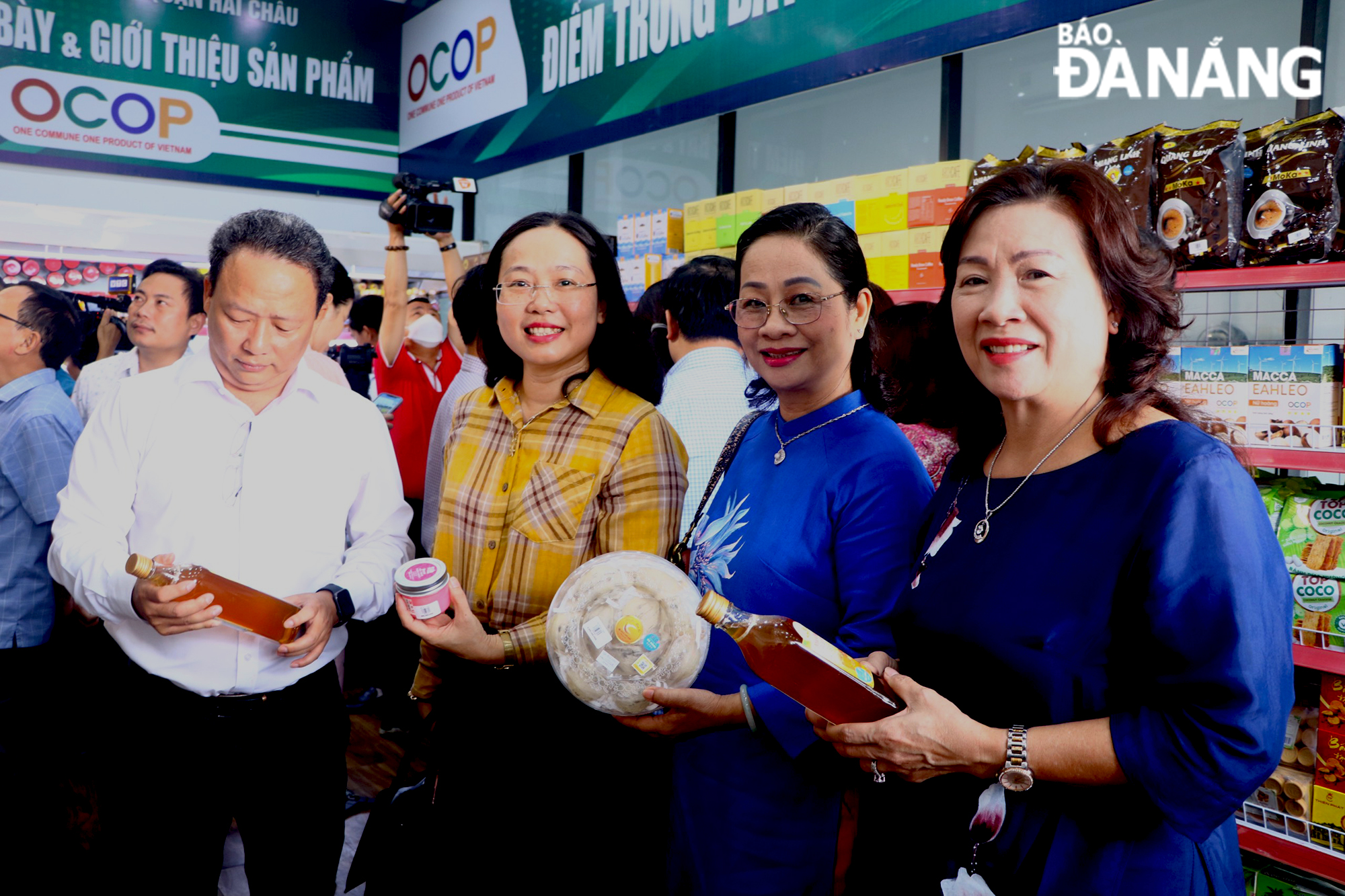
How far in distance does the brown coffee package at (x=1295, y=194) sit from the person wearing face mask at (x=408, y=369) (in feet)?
9.77

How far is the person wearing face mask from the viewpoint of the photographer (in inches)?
155

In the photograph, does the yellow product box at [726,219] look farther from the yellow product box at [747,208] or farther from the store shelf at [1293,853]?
the store shelf at [1293,853]

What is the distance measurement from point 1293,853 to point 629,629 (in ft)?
6.51

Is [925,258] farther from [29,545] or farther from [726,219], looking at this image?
[29,545]

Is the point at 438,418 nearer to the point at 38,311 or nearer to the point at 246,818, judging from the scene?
the point at 38,311

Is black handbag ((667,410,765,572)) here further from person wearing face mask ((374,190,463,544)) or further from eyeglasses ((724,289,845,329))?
person wearing face mask ((374,190,463,544))

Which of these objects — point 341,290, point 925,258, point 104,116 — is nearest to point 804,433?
point 925,258

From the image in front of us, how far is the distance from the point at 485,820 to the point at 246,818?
1.87 feet

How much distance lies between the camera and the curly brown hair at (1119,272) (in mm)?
1163

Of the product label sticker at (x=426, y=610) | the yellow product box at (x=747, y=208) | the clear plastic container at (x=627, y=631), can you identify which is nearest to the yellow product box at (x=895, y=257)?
the yellow product box at (x=747, y=208)

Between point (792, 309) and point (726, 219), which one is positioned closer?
point (792, 309)

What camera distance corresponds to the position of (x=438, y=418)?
3.24 metres

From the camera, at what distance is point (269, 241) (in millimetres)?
1795

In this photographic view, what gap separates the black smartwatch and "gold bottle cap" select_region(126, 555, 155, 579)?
354 mm
